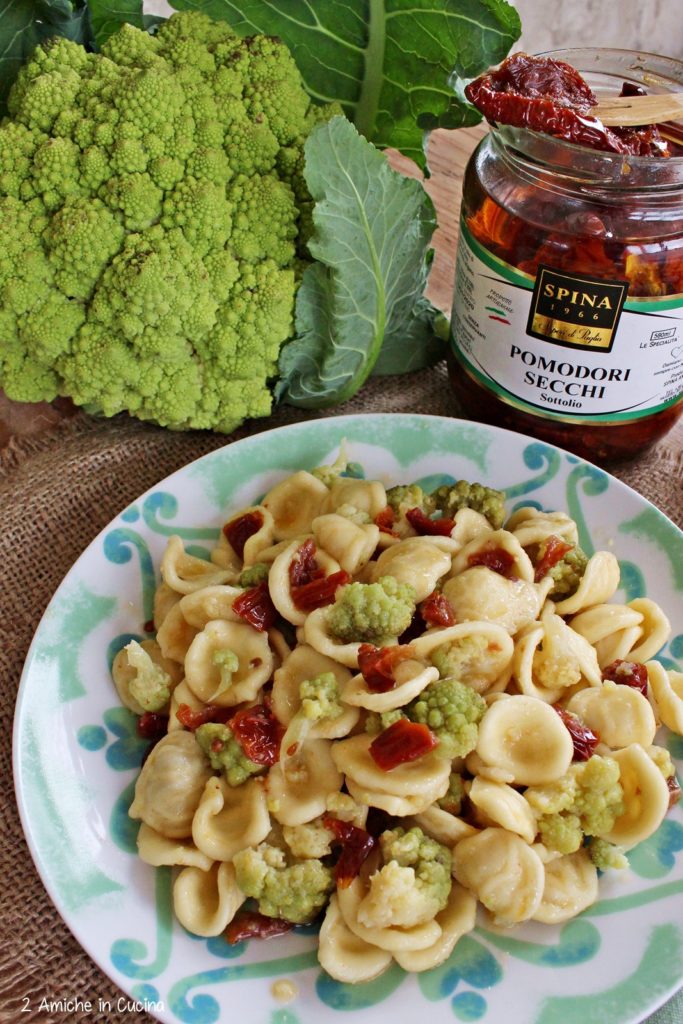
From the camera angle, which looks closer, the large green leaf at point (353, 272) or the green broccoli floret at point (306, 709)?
the green broccoli floret at point (306, 709)

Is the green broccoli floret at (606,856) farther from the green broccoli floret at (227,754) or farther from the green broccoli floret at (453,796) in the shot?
the green broccoli floret at (227,754)

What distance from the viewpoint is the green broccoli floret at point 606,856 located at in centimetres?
172

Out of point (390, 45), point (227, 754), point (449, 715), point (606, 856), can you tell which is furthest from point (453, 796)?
point (390, 45)

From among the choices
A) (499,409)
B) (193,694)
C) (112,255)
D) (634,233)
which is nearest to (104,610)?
(193,694)

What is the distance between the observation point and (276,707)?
1.87 m

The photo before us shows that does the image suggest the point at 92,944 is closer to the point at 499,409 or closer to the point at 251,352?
the point at 251,352

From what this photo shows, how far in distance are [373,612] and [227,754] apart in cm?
36

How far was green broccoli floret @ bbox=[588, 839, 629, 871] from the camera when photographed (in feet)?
5.65

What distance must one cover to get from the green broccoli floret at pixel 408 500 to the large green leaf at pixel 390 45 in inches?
42.7

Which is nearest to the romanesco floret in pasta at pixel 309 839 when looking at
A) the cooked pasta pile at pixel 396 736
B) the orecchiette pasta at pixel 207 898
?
the cooked pasta pile at pixel 396 736

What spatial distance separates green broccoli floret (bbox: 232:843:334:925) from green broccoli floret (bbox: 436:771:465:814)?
0.77ft

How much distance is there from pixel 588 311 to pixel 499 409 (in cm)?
42

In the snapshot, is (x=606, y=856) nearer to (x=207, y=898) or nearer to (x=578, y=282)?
(x=207, y=898)

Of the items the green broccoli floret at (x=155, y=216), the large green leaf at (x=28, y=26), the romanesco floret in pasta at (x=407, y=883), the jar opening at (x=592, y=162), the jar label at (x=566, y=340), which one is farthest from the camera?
the large green leaf at (x=28, y=26)
